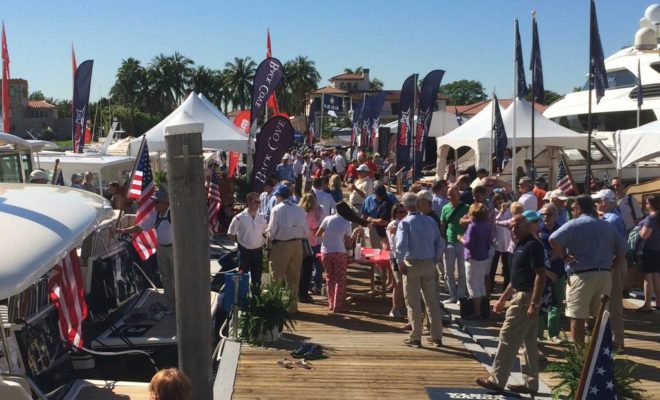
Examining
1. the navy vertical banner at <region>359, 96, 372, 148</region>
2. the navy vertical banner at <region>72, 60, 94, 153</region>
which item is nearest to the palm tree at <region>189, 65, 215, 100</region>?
the navy vertical banner at <region>359, 96, 372, 148</region>

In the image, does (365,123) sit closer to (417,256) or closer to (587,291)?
(417,256)

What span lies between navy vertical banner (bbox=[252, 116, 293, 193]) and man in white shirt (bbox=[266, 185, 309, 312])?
3527 millimetres

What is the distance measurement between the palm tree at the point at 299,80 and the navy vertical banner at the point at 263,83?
89.0 m

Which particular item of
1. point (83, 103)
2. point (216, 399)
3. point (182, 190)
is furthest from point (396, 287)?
point (83, 103)

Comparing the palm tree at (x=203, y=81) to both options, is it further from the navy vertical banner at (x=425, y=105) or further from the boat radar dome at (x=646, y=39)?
the navy vertical banner at (x=425, y=105)

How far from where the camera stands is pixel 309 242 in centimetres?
1204

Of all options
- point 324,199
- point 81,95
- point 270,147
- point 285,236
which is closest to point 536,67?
point 270,147

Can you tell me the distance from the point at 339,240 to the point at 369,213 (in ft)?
5.67

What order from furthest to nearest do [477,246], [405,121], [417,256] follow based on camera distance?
[405,121] → [477,246] → [417,256]

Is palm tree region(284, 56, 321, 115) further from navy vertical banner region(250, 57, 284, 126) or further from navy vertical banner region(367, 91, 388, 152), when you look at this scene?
navy vertical banner region(250, 57, 284, 126)

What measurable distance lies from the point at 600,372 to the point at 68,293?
4052 mm

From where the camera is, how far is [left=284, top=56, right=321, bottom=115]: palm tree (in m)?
108

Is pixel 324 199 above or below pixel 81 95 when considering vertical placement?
below

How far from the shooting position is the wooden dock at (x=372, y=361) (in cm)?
779
